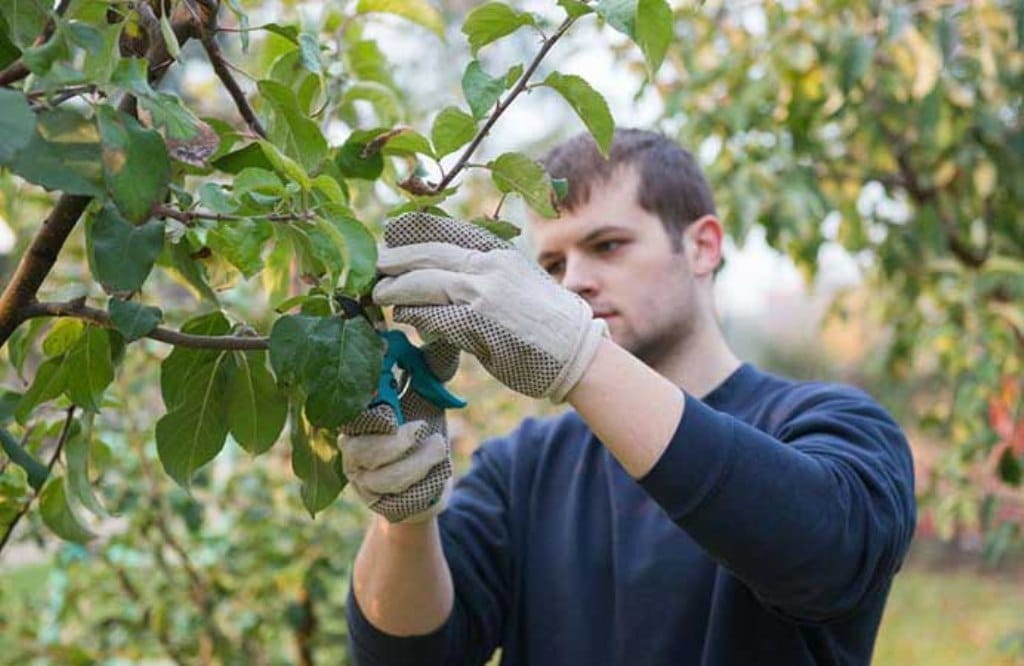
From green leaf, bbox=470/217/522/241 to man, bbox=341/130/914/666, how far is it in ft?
0.04

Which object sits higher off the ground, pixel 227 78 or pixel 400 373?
pixel 227 78

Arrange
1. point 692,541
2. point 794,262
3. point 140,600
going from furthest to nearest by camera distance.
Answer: point 794,262 → point 140,600 → point 692,541

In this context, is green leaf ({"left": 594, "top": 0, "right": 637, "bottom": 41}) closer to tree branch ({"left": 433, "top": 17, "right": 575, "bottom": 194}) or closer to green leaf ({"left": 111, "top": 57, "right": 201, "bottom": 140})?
tree branch ({"left": 433, "top": 17, "right": 575, "bottom": 194})

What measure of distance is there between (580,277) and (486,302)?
62 centimetres

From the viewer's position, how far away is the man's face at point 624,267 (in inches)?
69.9

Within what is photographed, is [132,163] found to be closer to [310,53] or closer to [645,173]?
[310,53]

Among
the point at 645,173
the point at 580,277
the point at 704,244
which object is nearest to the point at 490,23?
the point at 580,277

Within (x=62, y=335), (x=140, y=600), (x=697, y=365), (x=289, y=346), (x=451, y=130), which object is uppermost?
(x=451, y=130)

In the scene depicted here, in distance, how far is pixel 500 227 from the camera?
47.7 inches

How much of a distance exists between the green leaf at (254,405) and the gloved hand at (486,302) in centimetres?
13

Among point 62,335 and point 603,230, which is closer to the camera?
point 62,335

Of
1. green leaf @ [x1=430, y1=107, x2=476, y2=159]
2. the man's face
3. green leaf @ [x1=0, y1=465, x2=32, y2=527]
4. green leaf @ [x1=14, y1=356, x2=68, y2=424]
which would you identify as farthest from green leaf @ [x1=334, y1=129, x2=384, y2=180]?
the man's face

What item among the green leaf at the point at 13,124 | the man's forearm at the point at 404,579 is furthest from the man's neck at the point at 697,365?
the green leaf at the point at 13,124

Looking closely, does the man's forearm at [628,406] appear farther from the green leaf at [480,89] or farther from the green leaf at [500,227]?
the green leaf at [480,89]
